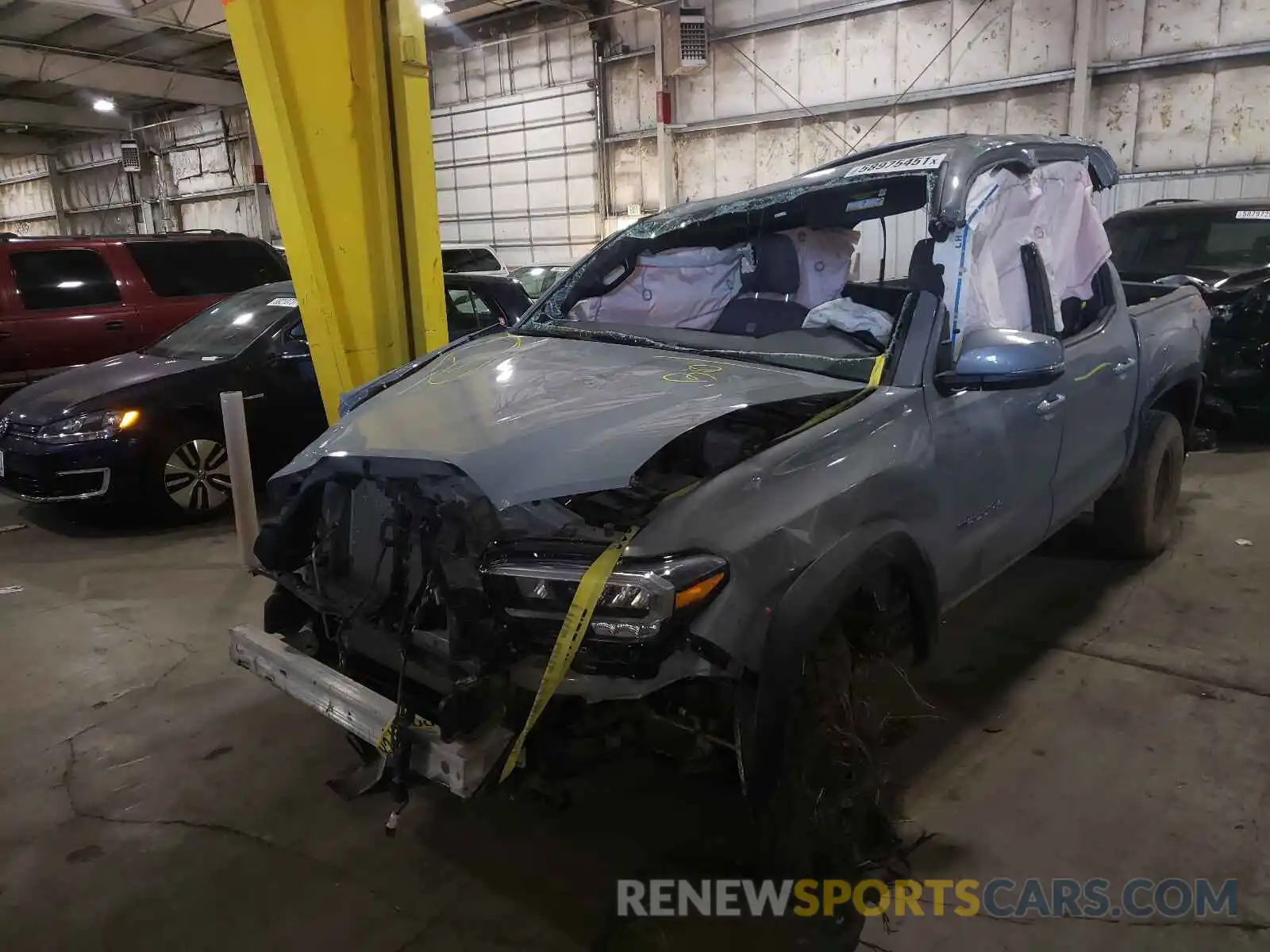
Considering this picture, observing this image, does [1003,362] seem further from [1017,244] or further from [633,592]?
[633,592]

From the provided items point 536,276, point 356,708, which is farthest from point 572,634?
point 536,276

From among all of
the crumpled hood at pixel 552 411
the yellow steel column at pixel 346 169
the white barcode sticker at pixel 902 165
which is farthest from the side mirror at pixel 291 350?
the white barcode sticker at pixel 902 165

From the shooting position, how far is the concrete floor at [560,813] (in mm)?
2244

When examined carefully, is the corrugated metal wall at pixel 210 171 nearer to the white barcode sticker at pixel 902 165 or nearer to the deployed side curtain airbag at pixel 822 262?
the deployed side curtain airbag at pixel 822 262

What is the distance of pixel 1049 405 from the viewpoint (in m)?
3.11

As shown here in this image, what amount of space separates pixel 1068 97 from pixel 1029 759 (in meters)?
9.72

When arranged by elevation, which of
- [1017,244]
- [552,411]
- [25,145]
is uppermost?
[25,145]

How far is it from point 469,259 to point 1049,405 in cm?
918

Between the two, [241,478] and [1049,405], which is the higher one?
[1049,405]

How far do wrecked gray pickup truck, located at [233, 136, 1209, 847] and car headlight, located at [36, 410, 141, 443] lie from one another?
2989 mm

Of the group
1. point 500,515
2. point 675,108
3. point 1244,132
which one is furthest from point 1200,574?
point 675,108

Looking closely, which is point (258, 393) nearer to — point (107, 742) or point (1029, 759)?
point (107, 742)

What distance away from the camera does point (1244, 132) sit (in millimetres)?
9328

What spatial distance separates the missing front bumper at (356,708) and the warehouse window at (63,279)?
5958 mm
